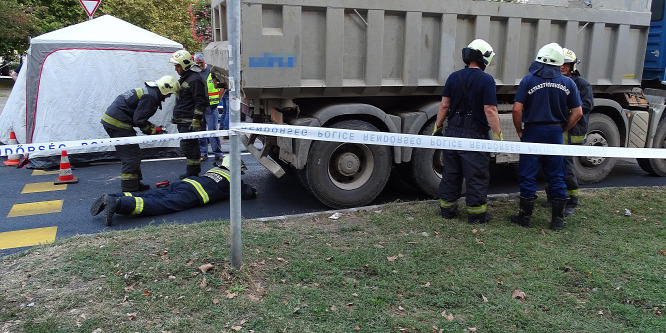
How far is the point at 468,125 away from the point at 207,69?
13.6 feet

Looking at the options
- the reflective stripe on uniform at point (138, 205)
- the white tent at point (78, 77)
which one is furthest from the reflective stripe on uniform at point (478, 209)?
the white tent at point (78, 77)

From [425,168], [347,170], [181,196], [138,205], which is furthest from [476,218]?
[138,205]

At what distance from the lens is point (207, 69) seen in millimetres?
7707

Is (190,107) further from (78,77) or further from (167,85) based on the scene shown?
(78,77)

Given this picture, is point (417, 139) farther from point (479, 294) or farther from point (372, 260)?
point (479, 294)

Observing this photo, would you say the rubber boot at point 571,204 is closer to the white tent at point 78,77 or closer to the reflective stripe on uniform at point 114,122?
the reflective stripe on uniform at point 114,122

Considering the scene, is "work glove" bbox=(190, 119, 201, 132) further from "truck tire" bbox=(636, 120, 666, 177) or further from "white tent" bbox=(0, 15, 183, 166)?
"truck tire" bbox=(636, 120, 666, 177)

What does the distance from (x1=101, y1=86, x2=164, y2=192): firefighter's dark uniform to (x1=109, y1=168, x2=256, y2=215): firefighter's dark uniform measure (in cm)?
88

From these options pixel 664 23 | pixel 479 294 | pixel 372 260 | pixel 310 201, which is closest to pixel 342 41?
pixel 310 201

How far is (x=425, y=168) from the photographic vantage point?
6.45 m

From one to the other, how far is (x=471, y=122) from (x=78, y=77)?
6.76 metres

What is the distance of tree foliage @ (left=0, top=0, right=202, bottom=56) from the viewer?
55.0 ft

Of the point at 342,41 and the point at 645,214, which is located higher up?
the point at 342,41

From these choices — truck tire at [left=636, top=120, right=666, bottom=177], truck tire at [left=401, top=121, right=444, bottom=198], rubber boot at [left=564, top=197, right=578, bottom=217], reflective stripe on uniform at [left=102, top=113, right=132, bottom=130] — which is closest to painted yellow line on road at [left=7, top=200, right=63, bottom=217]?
reflective stripe on uniform at [left=102, top=113, right=132, bottom=130]
